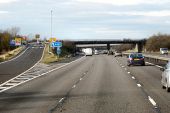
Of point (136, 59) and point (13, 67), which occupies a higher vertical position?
point (136, 59)

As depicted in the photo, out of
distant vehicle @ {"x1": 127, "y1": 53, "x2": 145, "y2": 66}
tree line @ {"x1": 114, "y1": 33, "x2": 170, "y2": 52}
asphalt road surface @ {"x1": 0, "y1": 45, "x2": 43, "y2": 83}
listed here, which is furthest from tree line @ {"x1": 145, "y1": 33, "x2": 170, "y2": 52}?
distant vehicle @ {"x1": 127, "y1": 53, "x2": 145, "y2": 66}

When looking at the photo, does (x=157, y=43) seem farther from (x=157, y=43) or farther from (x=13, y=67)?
(x=13, y=67)

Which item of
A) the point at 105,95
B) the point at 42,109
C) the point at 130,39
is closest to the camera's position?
the point at 42,109

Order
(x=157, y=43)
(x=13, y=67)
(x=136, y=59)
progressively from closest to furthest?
(x=136, y=59)
(x=13, y=67)
(x=157, y=43)

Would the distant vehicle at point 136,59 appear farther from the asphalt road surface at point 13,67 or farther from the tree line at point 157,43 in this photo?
the tree line at point 157,43

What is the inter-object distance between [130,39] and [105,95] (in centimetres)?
16485

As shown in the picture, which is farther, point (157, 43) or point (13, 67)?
point (157, 43)

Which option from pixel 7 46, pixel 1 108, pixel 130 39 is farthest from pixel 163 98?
pixel 130 39

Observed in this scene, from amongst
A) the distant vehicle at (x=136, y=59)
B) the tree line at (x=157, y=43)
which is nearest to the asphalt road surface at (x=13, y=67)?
the distant vehicle at (x=136, y=59)

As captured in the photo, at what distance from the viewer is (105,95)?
1912 cm

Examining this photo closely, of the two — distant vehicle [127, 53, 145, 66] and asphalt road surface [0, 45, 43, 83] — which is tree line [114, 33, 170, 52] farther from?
distant vehicle [127, 53, 145, 66]

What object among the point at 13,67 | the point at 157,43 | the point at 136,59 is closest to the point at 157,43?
the point at 157,43

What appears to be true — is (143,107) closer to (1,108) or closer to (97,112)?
(97,112)

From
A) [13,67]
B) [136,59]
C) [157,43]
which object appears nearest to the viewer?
[136,59]
